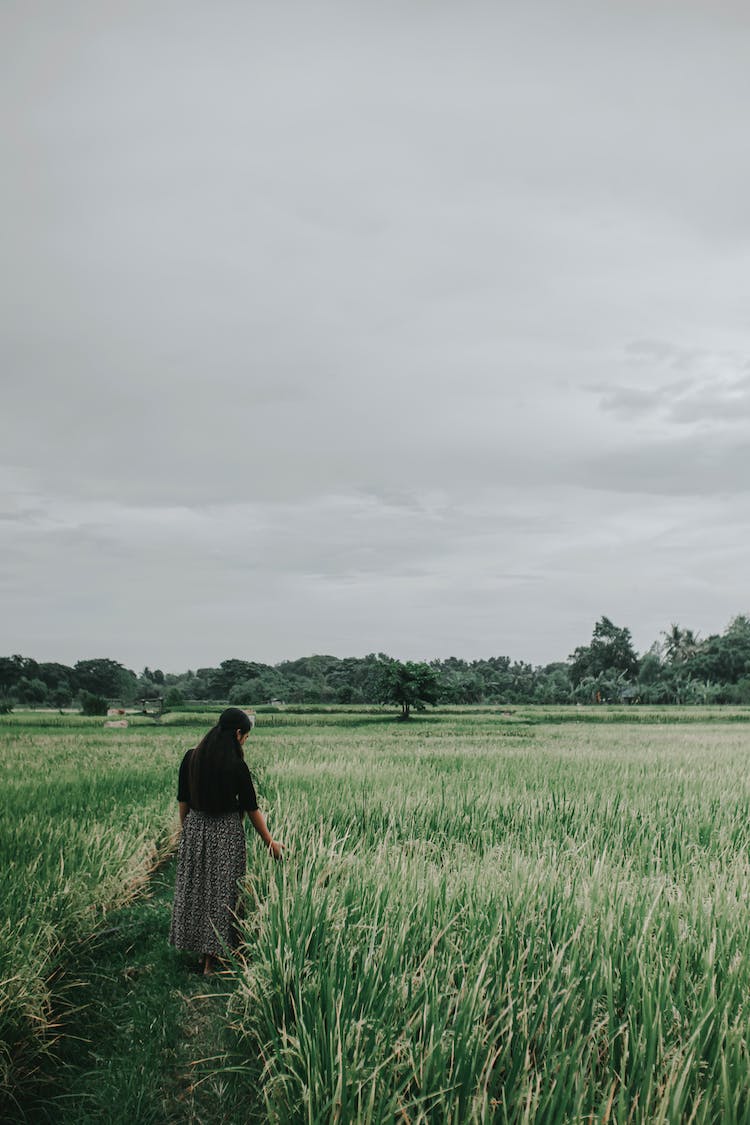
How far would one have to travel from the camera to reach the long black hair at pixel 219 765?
3.99m

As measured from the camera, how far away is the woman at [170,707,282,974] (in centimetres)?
402

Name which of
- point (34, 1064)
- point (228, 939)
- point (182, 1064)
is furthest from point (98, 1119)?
point (228, 939)

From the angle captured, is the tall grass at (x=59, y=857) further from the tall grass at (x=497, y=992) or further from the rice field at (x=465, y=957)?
the tall grass at (x=497, y=992)

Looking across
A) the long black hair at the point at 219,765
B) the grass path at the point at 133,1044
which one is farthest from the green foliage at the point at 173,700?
the long black hair at the point at 219,765

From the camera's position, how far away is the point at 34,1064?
3.29 metres

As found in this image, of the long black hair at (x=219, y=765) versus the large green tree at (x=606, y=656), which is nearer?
the long black hair at (x=219, y=765)

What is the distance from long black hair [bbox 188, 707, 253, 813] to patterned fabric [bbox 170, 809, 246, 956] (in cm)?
14

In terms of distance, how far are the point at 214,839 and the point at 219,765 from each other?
1.77 feet

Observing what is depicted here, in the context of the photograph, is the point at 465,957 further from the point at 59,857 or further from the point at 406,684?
the point at 406,684

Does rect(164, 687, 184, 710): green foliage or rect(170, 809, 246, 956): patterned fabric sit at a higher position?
Answer: rect(170, 809, 246, 956): patterned fabric

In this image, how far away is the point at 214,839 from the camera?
412 cm

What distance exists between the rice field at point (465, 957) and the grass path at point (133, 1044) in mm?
213

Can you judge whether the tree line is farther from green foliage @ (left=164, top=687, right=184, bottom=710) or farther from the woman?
the woman

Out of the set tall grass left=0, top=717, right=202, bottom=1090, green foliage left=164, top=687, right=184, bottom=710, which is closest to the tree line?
green foliage left=164, top=687, right=184, bottom=710
